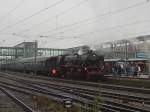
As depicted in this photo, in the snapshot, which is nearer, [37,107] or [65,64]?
[37,107]

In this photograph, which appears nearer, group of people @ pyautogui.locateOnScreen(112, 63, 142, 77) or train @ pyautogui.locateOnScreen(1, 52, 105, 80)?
train @ pyautogui.locateOnScreen(1, 52, 105, 80)

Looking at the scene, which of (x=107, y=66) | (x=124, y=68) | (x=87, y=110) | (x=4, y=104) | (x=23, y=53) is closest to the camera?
(x=87, y=110)

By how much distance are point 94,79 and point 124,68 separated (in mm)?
6021

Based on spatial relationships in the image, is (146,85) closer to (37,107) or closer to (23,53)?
(37,107)

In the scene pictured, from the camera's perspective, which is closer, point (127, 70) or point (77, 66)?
point (77, 66)

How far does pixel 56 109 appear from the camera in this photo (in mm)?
12438

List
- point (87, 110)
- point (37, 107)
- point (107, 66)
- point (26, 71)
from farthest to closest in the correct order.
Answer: point (26, 71) → point (107, 66) → point (37, 107) → point (87, 110)

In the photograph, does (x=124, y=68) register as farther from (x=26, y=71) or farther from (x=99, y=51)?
(x=26, y=71)

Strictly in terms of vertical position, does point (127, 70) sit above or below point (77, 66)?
below

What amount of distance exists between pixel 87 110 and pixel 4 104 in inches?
189

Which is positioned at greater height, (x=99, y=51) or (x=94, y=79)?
(x=99, y=51)

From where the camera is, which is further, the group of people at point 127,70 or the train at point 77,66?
the group of people at point 127,70

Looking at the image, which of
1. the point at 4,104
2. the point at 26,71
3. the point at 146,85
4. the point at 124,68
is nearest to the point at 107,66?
the point at 124,68

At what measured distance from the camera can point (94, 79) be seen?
→ 3019 cm
